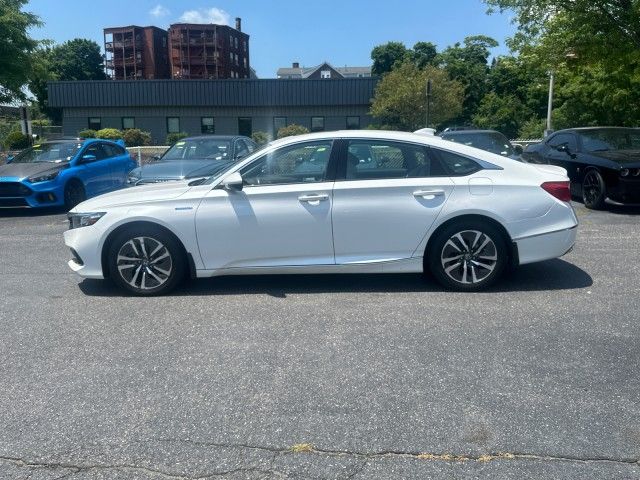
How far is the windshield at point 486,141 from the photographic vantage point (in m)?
13.1

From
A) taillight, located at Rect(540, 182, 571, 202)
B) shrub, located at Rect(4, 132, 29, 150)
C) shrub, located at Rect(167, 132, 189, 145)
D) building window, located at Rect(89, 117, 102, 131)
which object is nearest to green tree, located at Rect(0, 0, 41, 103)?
shrub, located at Rect(4, 132, 29, 150)

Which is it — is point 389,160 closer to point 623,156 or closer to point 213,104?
point 623,156

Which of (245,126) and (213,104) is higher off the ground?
(213,104)

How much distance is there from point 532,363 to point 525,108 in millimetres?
47391

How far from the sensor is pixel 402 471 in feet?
10.1

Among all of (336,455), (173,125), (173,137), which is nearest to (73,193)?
(336,455)

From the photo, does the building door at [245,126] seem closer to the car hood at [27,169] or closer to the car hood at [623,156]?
the car hood at [27,169]

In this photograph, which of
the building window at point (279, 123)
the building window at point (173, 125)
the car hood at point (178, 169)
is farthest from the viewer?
the building window at point (173, 125)

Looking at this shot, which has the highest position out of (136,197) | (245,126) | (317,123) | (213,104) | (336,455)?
(213,104)

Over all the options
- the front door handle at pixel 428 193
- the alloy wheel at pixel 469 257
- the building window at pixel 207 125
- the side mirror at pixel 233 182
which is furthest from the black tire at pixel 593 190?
the building window at pixel 207 125

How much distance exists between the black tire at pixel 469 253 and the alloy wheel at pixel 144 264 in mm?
2525

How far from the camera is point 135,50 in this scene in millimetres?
70562

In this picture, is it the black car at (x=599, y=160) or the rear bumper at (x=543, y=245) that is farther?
the black car at (x=599, y=160)

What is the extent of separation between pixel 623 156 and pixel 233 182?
7.46 metres
